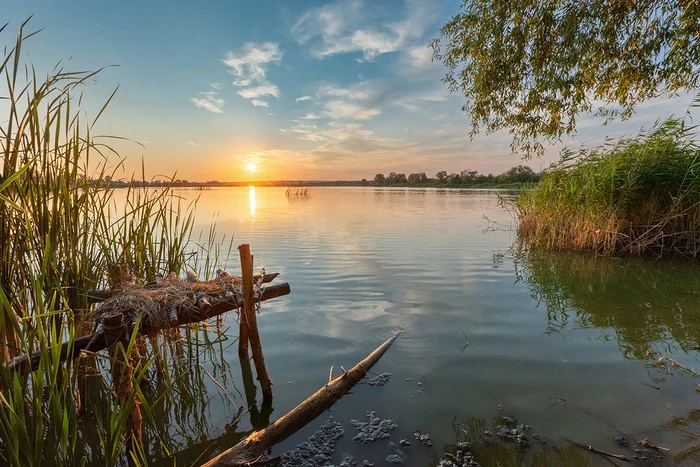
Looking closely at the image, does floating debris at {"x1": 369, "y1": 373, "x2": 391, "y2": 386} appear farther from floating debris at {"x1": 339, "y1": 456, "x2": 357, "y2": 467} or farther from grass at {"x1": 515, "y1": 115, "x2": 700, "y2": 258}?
grass at {"x1": 515, "y1": 115, "x2": 700, "y2": 258}

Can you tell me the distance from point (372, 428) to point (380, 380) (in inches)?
34.1

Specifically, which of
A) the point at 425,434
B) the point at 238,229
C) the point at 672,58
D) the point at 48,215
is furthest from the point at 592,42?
the point at 238,229

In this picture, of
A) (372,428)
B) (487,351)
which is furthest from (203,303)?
(487,351)

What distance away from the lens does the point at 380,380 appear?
4.15m

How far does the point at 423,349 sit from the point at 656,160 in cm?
1004

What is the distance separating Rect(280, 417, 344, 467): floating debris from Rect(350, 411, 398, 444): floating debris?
16cm

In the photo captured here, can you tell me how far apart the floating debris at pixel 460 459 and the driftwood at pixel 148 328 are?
7.08 feet

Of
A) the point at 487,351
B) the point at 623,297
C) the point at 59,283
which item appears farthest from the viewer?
the point at 623,297

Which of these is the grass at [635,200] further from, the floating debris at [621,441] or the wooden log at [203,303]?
the wooden log at [203,303]

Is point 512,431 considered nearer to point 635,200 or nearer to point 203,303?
point 203,303

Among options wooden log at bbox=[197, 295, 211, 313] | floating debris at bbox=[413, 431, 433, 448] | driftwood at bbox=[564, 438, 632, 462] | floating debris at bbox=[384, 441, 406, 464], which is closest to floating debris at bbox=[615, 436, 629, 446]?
driftwood at bbox=[564, 438, 632, 462]

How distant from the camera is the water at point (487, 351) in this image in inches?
127

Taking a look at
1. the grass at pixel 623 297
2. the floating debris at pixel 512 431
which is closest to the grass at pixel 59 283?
the floating debris at pixel 512 431

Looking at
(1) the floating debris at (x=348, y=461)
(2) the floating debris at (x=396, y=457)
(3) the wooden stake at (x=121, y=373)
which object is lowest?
(1) the floating debris at (x=348, y=461)
